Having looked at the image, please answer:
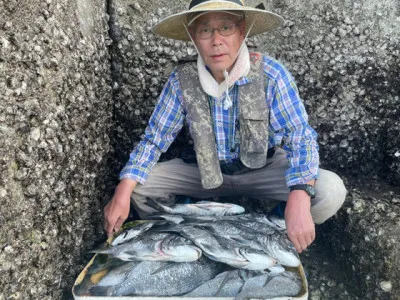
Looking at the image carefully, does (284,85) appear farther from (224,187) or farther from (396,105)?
(396,105)

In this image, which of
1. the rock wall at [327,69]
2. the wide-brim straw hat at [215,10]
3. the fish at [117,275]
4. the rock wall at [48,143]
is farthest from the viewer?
the rock wall at [327,69]

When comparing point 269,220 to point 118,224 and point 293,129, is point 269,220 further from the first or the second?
point 118,224

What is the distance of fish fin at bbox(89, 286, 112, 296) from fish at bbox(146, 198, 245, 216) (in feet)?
2.20

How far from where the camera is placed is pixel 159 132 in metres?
2.53

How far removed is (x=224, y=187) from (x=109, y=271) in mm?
935

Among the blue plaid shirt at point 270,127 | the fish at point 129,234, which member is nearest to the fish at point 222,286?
the fish at point 129,234

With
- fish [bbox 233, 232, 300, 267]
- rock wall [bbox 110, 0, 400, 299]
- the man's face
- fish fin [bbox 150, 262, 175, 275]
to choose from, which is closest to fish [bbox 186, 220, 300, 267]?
fish [bbox 233, 232, 300, 267]

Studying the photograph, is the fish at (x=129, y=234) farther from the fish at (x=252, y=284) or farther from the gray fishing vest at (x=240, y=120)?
the fish at (x=252, y=284)

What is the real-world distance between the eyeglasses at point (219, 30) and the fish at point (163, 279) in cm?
116

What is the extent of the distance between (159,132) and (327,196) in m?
1.04

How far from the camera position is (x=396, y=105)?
2.85 meters

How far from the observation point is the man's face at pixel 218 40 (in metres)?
2.19

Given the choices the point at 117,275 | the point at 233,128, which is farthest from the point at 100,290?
the point at 233,128

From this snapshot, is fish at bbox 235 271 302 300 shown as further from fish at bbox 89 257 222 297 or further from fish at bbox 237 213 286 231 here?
fish at bbox 237 213 286 231
